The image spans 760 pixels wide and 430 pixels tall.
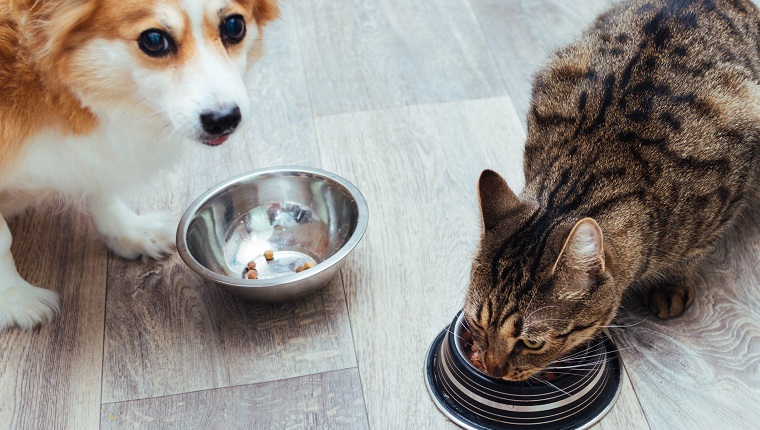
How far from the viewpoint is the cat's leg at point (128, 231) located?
222 centimetres

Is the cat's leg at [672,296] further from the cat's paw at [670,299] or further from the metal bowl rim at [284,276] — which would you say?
the metal bowl rim at [284,276]

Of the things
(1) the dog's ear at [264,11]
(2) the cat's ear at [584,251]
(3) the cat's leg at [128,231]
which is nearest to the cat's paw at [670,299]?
(2) the cat's ear at [584,251]

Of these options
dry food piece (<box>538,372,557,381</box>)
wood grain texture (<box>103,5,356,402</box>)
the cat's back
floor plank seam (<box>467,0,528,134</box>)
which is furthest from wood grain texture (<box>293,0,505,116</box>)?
dry food piece (<box>538,372,557,381</box>)

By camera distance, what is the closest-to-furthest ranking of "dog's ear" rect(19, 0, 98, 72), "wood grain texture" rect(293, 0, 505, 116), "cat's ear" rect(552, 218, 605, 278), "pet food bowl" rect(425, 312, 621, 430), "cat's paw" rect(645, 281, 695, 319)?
"cat's ear" rect(552, 218, 605, 278) → "dog's ear" rect(19, 0, 98, 72) → "pet food bowl" rect(425, 312, 621, 430) → "cat's paw" rect(645, 281, 695, 319) → "wood grain texture" rect(293, 0, 505, 116)

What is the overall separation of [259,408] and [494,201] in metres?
0.70

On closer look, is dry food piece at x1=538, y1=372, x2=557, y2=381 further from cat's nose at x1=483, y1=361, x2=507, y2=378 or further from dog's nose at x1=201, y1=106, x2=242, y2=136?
dog's nose at x1=201, y1=106, x2=242, y2=136

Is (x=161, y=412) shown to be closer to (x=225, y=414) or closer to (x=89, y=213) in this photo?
(x=225, y=414)

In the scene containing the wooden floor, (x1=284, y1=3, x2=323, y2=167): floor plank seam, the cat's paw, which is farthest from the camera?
(x1=284, y1=3, x2=323, y2=167): floor plank seam

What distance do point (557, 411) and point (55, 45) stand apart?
1270 mm

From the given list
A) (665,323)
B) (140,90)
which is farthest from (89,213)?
(665,323)

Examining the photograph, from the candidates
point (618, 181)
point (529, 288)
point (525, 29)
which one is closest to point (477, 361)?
point (529, 288)

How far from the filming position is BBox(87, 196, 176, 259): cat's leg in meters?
2.22

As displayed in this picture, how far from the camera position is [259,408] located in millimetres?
1891

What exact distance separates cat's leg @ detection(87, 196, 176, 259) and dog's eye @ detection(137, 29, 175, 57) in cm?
62
